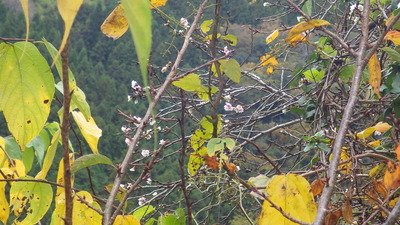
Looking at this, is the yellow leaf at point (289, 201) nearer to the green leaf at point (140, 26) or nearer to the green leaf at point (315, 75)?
the green leaf at point (140, 26)

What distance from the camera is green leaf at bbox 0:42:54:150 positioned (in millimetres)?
419

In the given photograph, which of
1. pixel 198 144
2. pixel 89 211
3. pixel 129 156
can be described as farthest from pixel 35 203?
pixel 198 144

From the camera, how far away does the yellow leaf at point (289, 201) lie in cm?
52

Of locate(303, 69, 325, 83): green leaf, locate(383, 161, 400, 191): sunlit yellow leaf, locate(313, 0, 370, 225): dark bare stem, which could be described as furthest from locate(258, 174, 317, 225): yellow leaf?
locate(303, 69, 325, 83): green leaf

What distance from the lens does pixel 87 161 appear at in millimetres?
492

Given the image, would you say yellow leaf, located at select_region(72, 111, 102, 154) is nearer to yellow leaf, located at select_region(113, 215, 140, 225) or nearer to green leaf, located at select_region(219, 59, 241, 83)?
yellow leaf, located at select_region(113, 215, 140, 225)

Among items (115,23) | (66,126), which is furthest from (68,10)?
(115,23)

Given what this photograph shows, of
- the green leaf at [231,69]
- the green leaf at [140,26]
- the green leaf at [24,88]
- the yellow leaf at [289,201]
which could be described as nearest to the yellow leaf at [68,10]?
the green leaf at [140,26]

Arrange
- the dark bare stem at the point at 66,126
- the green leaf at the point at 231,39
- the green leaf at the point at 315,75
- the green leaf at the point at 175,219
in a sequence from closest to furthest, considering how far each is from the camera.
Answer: the dark bare stem at the point at 66,126, the green leaf at the point at 175,219, the green leaf at the point at 231,39, the green leaf at the point at 315,75

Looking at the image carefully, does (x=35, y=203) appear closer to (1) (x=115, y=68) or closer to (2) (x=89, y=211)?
(2) (x=89, y=211)

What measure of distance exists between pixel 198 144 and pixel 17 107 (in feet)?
2.00

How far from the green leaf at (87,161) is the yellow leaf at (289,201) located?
177mm

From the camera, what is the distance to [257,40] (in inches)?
343

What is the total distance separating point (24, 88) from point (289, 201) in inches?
11.8
